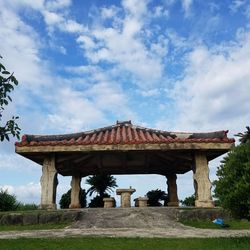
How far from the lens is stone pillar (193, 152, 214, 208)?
1514 centimetres

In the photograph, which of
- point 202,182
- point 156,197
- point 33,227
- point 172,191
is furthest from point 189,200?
point 33,227

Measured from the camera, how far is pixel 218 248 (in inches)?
318

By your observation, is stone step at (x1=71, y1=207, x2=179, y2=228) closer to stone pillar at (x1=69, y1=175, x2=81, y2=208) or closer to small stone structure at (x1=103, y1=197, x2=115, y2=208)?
small stone structure at (x1=103, y1=197, x2=115, y2=208)

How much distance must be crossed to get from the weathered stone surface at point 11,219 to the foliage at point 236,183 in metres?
7.55

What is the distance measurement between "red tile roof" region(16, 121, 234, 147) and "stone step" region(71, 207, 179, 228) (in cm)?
281

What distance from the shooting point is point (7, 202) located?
2459 centimetres

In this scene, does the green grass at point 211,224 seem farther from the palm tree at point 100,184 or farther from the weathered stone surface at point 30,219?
the palm tree at point 100,184

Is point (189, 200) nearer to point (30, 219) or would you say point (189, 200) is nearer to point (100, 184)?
point (100, 184)

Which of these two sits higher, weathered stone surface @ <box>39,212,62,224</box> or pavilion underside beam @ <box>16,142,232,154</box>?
pavilion underside beam @ <box>16,142,232,154</box>

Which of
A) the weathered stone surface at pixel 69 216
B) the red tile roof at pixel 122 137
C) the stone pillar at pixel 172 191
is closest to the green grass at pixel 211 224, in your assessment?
the red tile roof at pixel 122 137

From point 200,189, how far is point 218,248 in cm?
735

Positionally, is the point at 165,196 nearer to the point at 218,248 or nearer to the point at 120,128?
the point at 120,128

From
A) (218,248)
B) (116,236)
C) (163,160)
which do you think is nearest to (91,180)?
(163,160)

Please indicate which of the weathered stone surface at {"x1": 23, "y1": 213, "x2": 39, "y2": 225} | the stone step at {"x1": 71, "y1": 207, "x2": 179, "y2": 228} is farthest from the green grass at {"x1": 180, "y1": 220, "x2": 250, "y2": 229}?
the weathered stone surface at {"x1": 23, "y1": 213, "x2": 39, "y2": 225}
